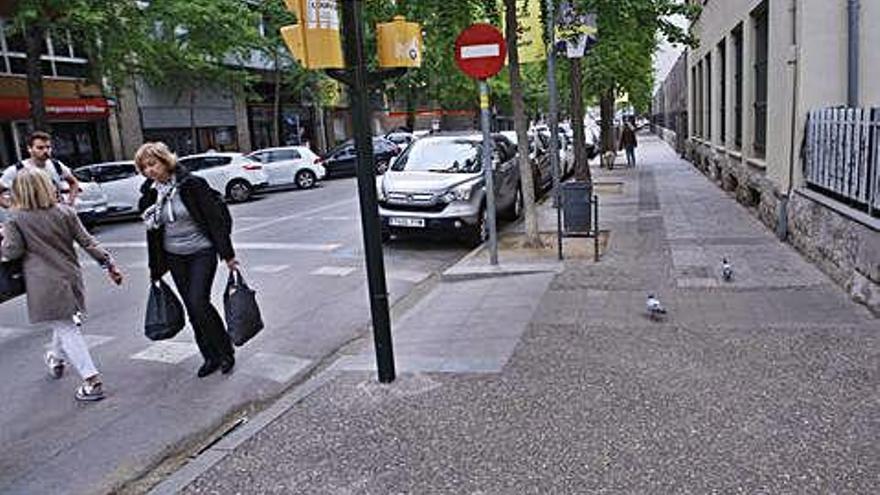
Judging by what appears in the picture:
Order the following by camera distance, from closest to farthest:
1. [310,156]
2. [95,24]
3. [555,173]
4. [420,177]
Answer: [420,177], [555,173], [95,24], [310,156]

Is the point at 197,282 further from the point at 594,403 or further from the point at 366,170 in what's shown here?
the point at 594,403

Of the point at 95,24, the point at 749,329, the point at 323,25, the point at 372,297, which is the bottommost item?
the point at 749,329

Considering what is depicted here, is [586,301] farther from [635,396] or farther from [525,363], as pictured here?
[635,396]

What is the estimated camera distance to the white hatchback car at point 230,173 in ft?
67.7

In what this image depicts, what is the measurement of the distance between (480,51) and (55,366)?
17.2 ft

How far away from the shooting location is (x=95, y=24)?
17.5 m

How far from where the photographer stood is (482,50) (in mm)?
8461

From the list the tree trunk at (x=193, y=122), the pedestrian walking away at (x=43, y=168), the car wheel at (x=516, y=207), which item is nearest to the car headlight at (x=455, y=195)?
the car wheel at (x=516, y=207)

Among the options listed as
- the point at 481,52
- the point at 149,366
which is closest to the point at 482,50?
the point at 481,52

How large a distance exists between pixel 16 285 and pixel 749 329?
17.7 ft

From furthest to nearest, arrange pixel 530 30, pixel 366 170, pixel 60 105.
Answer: pixel 60 105 → pixel 530 30 → pixel 366 170

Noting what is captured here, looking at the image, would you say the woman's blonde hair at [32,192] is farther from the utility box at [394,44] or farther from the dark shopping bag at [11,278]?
the utility box at [394,44]

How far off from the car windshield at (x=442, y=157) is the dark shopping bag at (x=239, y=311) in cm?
679

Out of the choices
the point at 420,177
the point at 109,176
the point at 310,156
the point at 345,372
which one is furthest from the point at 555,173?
the point at 310,156
